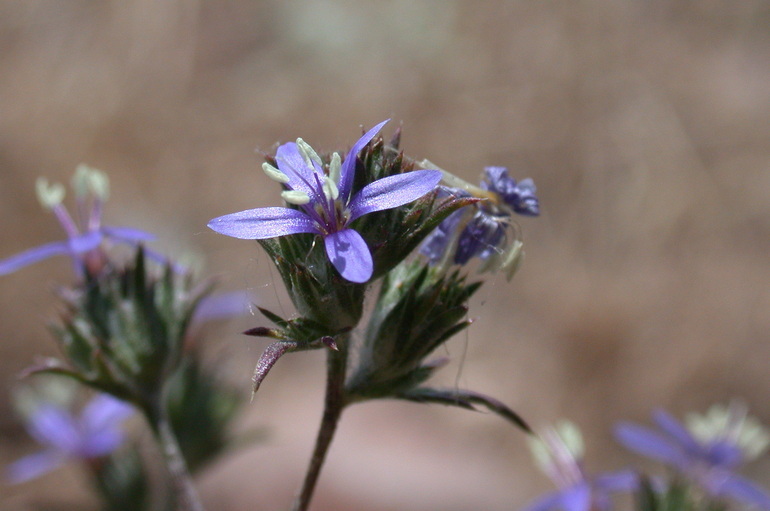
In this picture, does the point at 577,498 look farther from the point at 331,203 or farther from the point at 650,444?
the point at 331,203

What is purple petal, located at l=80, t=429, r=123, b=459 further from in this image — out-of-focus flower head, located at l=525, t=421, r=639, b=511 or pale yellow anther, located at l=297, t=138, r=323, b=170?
pale yellow anther, located at l=297, t=138, r=323, b=170

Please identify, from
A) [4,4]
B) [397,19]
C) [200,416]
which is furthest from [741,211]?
[4,4]

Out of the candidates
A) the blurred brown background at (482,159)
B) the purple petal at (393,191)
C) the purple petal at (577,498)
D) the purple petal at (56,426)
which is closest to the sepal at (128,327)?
the purple petal at (393,191)

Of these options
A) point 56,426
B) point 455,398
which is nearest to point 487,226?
point 455,398

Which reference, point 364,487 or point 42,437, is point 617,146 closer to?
→ point 364,487

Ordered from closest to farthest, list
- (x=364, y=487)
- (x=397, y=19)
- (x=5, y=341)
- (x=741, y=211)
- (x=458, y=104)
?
(x=364, y=487)
(x=5, y=341)
(x=741, y=211)
(x=458, y=104)
(x=397, y=19)

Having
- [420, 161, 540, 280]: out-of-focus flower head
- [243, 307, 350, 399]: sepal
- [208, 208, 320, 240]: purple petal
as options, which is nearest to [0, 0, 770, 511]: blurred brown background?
[420, 161, 540, 280]: out-of-focus flower head

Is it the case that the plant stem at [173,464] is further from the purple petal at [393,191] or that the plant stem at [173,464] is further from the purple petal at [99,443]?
the purple petal at [393,191]
